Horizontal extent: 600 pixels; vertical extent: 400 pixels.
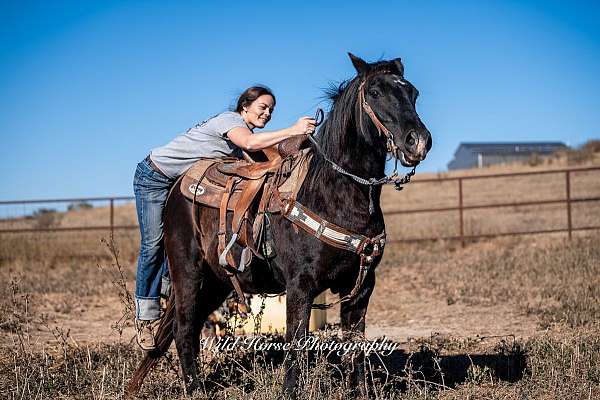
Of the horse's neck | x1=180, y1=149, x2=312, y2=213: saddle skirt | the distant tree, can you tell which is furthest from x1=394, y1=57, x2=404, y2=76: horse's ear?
the distant tree

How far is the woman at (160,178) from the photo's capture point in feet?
16.5

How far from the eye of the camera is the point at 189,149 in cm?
518

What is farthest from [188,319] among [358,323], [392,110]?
[392,110]

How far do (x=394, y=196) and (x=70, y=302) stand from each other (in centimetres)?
2163

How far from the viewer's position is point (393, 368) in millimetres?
5949

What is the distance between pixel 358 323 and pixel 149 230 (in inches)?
74.8

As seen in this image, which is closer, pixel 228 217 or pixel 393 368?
pixel 228 217

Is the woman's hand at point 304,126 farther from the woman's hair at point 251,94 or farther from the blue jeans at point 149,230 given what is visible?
the blue jeans at point 149,230

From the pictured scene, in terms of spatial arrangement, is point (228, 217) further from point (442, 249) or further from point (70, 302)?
point (442, 249)

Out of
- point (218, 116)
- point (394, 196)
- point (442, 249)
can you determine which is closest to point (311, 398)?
point (218, 116)

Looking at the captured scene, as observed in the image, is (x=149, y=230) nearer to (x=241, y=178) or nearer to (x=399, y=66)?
(x=241, y=178)

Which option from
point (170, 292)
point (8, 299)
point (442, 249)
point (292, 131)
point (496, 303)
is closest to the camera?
point (292, 131)

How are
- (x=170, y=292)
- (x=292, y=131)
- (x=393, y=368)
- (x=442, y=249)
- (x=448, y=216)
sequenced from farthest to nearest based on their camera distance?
(x=448, y=216) → (x=442, y=249) → (x=393, y=368) → (x=170, y=292) → (x=292, y=131)

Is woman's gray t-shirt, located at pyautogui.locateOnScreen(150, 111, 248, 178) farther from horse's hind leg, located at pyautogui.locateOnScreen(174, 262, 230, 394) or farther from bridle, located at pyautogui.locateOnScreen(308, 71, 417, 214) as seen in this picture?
bridle, located at pyautogui.locateOnScreen(308, 71, 417, 214)
